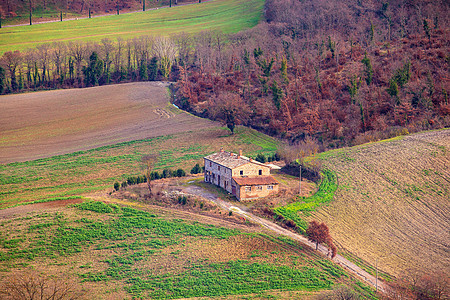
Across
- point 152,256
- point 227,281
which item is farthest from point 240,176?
point 227,281

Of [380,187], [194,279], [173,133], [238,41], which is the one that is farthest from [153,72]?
[194,279]

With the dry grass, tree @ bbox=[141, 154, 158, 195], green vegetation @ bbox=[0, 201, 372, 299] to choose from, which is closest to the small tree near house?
green vegetation @ bbox=[0, 201, 372, 299]

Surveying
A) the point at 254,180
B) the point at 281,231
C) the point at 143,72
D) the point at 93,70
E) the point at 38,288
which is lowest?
the point at 38,288

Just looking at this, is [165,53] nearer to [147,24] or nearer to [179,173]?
[147,24]

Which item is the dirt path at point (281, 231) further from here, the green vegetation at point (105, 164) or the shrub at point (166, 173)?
the green vegetation at point (105, 164)

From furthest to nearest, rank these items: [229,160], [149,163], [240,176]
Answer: [229,160], [149,163], [240,176]

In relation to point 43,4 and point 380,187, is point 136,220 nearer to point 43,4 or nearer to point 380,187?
point 380,187
